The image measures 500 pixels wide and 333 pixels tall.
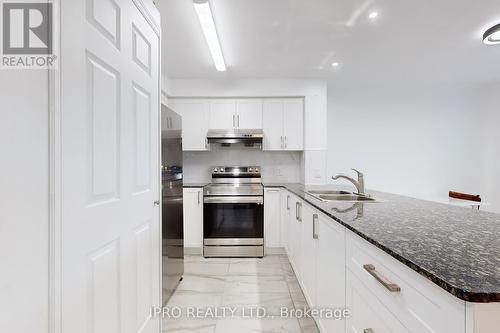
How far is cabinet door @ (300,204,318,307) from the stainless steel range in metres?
1.15

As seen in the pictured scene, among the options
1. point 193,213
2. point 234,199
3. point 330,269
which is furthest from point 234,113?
point 330,269

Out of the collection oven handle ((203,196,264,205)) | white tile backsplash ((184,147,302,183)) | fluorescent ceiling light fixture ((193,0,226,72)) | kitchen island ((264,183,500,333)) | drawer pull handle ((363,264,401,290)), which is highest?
fluorescent ceiling light fixture ((193,0,226,72))

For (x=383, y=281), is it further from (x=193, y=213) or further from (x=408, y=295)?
(x=193, y=213)

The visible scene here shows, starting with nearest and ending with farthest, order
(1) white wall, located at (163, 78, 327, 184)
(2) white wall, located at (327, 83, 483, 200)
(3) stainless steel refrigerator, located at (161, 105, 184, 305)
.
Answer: (3) stainless steel refrigerator, located at (161, 105, 184, 305) → (1) white wall, located at (163, 78, 327, 184) → (2) white wall, located at (327, 83, 483, 200)

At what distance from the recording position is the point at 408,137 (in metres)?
4.17

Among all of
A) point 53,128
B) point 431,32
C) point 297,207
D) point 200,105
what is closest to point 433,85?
point 431,32

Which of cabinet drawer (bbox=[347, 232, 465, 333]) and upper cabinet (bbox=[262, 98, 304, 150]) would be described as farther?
upper cabinet (bbox=[262, 98, 304, 150])

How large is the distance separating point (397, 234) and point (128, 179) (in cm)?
125

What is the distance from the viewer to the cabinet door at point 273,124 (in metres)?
3.72

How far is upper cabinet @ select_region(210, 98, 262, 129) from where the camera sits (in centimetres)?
372

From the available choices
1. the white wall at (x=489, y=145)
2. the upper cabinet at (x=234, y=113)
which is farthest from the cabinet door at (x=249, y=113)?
the white wall at (x=489, y=145)

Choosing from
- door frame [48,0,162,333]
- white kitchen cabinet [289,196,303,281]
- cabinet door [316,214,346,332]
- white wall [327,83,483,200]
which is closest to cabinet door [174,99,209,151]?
white kitchen cabinet [289,196,303,281]

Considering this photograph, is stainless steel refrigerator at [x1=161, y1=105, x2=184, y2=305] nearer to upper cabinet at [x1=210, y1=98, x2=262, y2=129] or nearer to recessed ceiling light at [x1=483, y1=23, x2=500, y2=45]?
upper cabinet at [x1=210, y1=98, x2=262, y2=129]

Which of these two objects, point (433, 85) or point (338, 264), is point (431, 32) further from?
point (338, 264)
